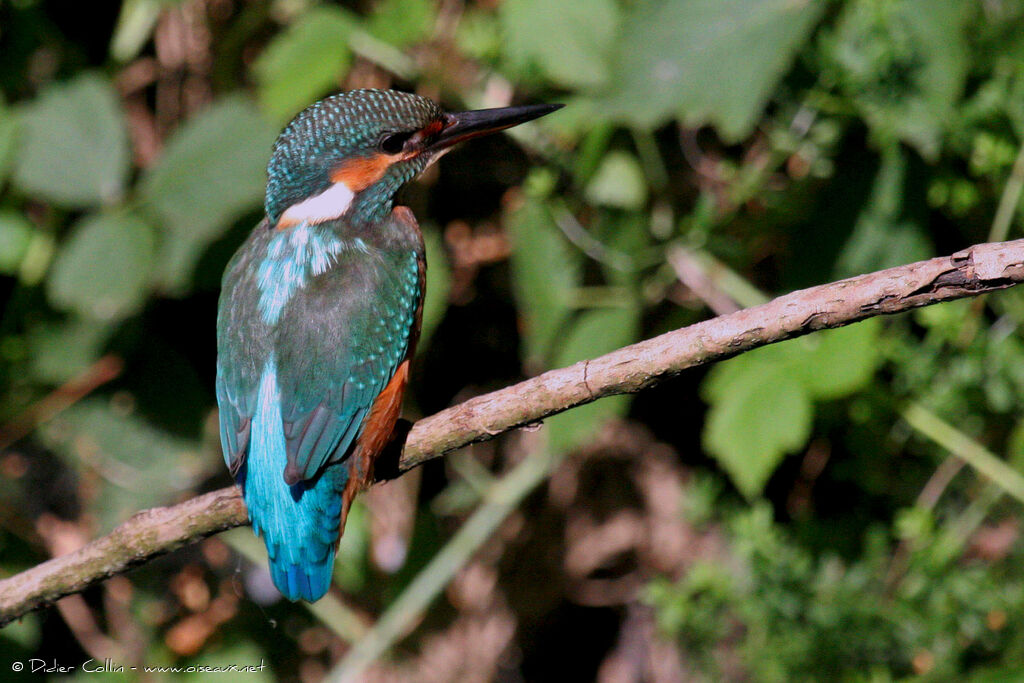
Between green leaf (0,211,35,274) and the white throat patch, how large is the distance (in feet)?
3.65

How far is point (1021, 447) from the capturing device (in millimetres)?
2473

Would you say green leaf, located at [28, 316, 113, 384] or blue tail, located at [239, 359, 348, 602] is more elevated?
blue tail, located at [239, 359, 348, 602]

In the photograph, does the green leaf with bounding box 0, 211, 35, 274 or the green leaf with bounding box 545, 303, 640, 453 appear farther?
the green leaf with bounding box 0, 211, 35, 274

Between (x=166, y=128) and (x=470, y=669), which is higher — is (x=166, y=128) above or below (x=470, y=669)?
above

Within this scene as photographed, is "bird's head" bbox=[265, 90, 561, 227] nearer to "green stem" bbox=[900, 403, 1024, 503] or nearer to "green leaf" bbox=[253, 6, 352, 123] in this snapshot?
"green leaf" bbox=[253, 6, 352, 123]

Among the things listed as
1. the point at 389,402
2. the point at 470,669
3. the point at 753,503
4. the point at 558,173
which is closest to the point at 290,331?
the point at 389,402

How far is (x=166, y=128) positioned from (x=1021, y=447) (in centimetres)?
253

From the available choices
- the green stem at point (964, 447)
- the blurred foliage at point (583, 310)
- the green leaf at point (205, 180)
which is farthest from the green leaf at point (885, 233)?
the green leaf at point (205, 180)

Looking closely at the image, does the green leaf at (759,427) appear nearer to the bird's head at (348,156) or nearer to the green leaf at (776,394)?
the green leaf at (776,394)

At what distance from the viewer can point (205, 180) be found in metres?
2.76

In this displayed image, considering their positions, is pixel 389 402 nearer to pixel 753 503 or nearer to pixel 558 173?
pixel 558 173

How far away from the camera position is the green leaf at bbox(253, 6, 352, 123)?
2.66 meters

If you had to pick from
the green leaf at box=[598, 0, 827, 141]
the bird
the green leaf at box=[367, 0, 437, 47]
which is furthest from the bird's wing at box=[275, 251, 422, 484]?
the green leaf at box=[367, 0, 437, 47]

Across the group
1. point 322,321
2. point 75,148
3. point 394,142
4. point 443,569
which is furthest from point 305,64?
point 443,569
